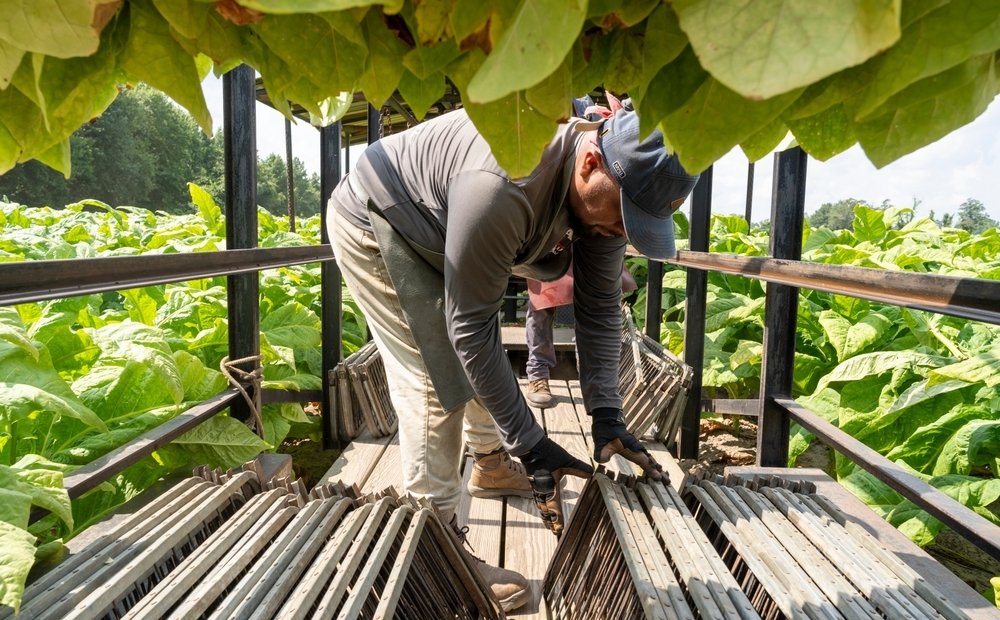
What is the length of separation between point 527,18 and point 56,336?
113 inches

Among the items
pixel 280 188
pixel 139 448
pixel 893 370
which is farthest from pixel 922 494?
pixel 280 188

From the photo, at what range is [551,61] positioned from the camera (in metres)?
0.41

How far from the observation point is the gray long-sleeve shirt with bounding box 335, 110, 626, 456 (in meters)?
1.68

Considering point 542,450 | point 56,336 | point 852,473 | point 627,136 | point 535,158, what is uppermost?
point 627,136

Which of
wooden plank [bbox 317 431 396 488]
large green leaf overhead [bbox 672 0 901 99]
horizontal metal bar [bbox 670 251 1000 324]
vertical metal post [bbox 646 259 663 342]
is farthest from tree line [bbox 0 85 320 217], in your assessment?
large green leaf overhead [bbox 672 0 901 99]

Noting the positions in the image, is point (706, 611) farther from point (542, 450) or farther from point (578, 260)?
point (578, 260)

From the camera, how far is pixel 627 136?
62.6 inches

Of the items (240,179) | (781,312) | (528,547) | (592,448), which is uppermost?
(240,179)

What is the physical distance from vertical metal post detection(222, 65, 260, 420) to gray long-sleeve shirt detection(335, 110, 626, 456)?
23.9 inches

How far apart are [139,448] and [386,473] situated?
47.0 inches

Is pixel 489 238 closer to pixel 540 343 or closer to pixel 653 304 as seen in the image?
pixel 540 343

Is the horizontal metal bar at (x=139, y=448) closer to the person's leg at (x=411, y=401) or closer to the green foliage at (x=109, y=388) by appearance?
the green foliage at (x=109, y=388)

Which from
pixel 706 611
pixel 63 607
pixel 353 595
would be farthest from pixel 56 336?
pixel 706 611

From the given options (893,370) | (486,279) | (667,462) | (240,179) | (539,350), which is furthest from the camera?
(539,350)
